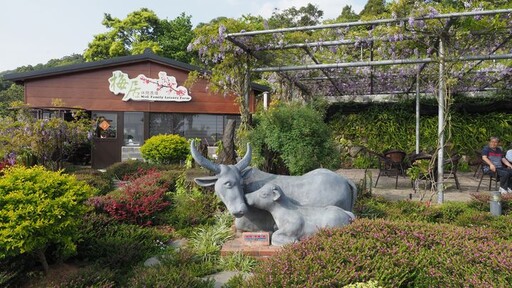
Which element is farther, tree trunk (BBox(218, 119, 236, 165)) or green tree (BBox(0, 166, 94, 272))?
tree trunk (BBox(218, 119, 236, 165))

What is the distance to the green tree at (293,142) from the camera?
691 centimetres

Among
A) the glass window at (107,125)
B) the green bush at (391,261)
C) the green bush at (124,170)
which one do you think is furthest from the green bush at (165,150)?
the green bush at (391,261)

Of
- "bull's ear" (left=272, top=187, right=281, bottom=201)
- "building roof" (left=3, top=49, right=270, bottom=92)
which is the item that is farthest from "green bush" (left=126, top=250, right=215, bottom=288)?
"building roof" (left=3, top=49, right=270, bottom=92)

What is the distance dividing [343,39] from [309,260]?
6.58m

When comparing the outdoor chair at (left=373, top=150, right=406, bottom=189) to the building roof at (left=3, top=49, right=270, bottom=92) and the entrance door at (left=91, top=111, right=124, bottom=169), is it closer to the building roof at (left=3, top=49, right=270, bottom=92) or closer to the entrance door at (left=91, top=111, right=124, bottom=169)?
the building roof at (left=3, top=49, right=270, bottom=92)

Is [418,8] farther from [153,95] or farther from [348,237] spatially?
[153,95]

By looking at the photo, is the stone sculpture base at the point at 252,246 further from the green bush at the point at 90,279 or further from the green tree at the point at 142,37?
the green tree at the point at 142,37

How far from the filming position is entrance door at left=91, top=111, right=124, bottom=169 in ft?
47.8

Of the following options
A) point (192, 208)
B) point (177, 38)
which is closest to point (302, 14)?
point (177, 38)

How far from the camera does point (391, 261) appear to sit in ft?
9.48

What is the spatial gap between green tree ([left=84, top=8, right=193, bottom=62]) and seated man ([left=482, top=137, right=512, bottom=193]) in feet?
80.7

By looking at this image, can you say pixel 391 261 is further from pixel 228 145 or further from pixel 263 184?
pixel 228 145

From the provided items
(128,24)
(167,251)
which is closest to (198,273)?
(167,251)

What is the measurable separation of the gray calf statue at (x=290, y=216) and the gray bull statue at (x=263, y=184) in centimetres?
19
